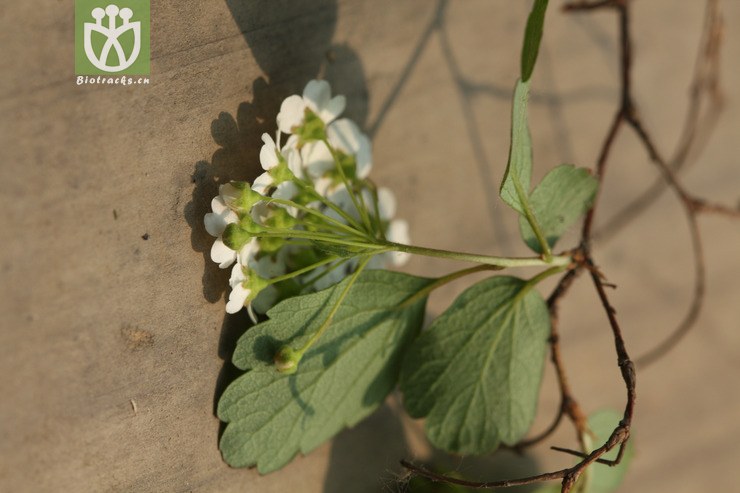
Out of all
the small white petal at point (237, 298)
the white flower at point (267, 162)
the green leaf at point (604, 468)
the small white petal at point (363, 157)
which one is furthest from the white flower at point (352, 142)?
the green leaf at point (604, 468)

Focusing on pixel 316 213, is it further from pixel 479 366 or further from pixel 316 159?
pixel 479 366

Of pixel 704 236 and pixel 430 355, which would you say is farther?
pixel 704 236

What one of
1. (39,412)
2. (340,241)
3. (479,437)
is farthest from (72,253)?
(479,437)

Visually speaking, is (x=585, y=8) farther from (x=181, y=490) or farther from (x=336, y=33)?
(x=181, y=490)

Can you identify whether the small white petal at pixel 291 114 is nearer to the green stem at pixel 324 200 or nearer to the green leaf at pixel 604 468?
the green stem at pixel 324 200

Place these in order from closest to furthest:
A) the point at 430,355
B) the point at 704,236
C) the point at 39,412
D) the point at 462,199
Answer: the point at 39,412 → the point at 430,355 → the point at 462,199 → the point at 704,236

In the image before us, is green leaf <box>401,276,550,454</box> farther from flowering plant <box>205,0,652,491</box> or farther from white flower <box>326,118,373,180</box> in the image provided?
white flower <box>326,118,373,180</box>
